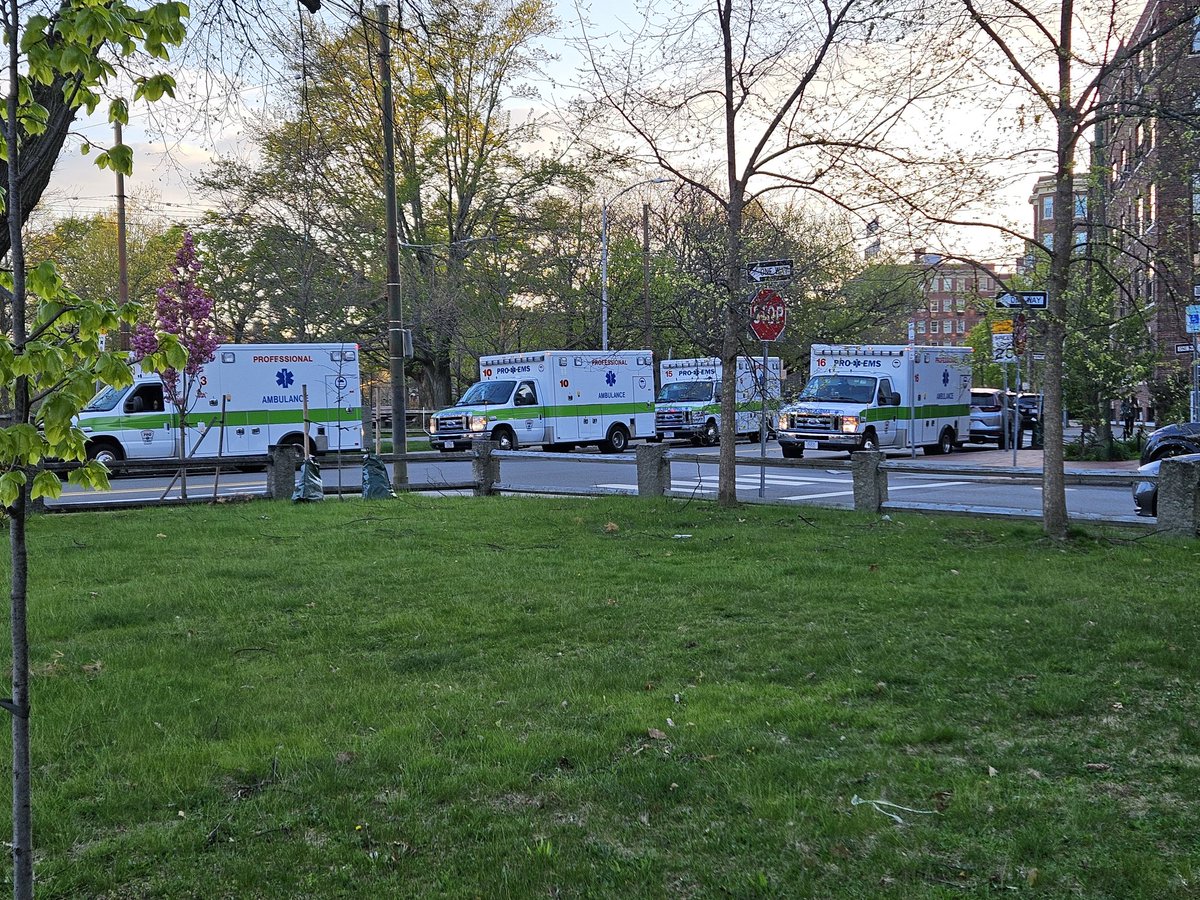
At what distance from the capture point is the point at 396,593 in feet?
28.0

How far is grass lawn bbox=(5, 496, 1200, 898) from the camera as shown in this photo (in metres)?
3.69

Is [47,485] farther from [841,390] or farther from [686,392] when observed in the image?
[686,392]

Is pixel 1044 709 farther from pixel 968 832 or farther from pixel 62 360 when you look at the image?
pixel 62 360

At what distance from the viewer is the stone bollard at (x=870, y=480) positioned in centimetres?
1341

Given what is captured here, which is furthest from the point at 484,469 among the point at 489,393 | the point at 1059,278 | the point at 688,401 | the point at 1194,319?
the point at 688,401

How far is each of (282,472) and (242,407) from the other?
11.1m

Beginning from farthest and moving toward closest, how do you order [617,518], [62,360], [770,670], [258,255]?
[258,255] < [617,518] < [770,670] < [62,360]

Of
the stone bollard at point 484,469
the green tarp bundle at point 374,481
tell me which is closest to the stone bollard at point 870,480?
the stone bollard at point 484,469

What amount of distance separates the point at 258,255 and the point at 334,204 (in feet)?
10.2

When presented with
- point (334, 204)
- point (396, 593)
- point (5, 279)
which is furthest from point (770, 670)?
point (334, 204)

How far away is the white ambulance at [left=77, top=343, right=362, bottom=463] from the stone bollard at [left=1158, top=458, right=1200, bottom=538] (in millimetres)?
19047

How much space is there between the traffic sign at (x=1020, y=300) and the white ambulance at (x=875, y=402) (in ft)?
47.6

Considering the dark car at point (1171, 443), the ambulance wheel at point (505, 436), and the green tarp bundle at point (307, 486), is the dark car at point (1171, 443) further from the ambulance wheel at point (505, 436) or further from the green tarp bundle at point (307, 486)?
the ambulance wheel at point (505, 436)

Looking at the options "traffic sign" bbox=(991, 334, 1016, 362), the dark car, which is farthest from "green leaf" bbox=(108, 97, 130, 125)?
"traffic sign" bbox=(991, 334, 1016, 362)
